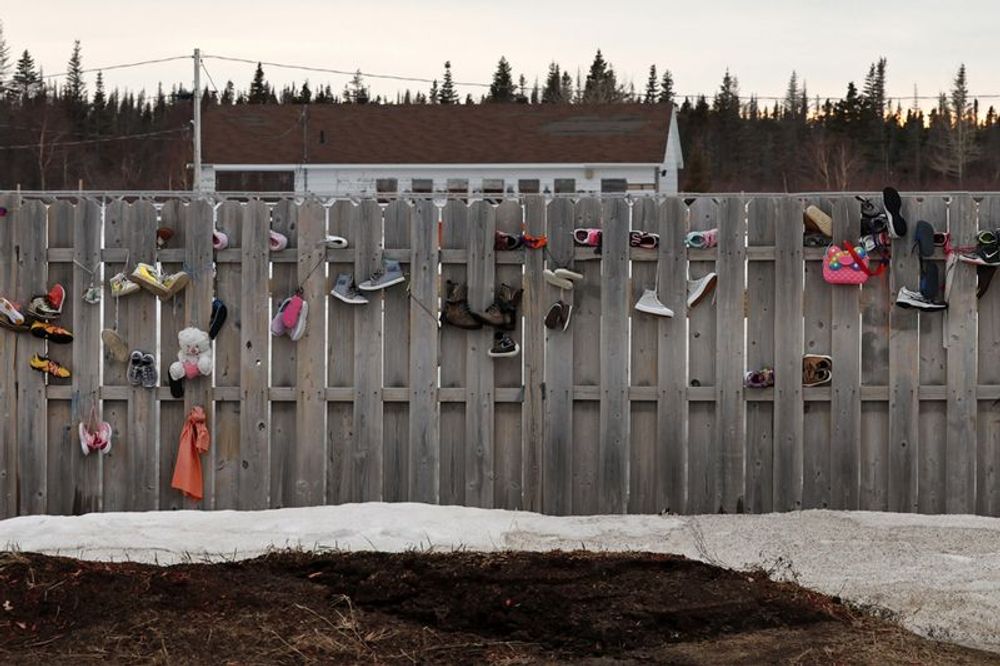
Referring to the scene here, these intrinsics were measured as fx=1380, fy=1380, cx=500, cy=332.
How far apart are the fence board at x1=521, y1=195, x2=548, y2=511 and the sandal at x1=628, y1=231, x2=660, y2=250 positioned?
0.56m

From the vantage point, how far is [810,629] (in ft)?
18.6

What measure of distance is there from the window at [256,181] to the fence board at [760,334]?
35168 millimetres

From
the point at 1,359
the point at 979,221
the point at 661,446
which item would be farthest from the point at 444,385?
the point at 979,221

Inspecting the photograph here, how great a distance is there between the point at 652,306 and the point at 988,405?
2.28 meters

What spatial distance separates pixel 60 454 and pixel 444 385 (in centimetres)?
252

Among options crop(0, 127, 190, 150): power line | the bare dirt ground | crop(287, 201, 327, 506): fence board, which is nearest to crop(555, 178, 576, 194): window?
crop(0, 127, 190, 150): power line

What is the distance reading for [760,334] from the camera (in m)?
8.68

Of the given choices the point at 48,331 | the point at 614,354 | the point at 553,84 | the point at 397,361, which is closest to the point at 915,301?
the point at 614,354

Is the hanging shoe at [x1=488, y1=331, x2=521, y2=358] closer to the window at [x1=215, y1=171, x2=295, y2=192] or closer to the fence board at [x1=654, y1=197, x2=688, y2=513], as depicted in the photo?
the fence board at [x1=654, y1=197, x2=688, y2=513]

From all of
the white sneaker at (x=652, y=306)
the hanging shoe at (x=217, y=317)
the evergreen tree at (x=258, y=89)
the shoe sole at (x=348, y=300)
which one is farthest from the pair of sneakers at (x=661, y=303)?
the evergreen tree at (x=258, y=89)

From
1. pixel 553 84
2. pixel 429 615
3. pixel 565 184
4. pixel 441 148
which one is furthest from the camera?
pixel 553 84

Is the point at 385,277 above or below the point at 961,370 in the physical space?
above

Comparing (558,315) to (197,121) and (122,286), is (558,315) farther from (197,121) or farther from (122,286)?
(197,121)

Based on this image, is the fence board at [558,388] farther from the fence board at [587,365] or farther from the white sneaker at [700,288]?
the white sneaker at [700,288]
